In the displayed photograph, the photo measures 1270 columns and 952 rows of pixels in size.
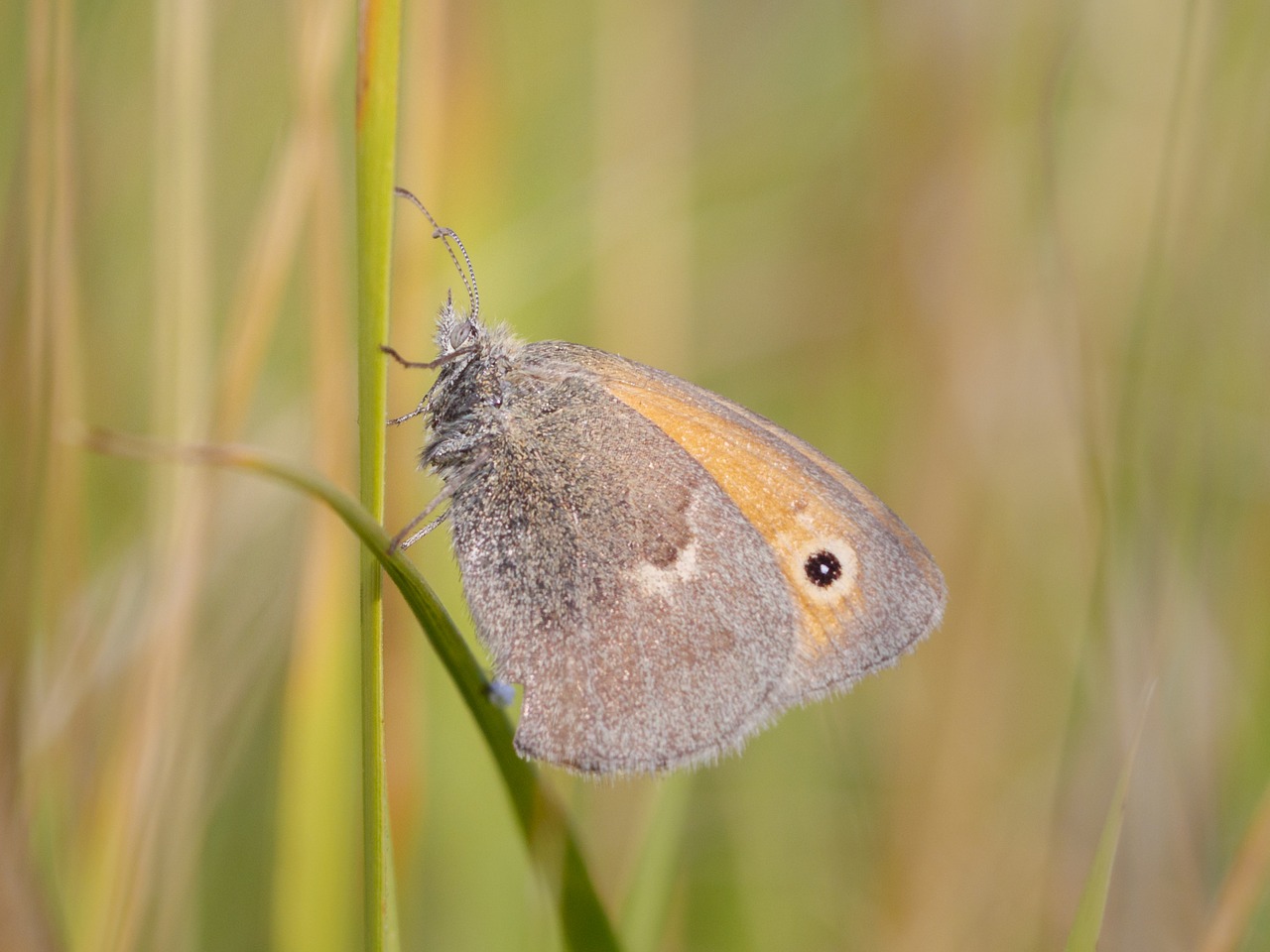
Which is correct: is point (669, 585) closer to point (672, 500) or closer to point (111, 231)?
point (672, 500)

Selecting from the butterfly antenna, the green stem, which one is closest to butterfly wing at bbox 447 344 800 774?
the butterfly antenna

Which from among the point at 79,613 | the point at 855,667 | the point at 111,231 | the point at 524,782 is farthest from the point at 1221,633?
the point at 111,231

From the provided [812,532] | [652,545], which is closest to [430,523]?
[652,545]

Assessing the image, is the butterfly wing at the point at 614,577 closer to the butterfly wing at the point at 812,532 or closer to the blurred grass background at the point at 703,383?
the butterfly wing at the point at 812,532

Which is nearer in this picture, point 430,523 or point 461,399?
point 430,523

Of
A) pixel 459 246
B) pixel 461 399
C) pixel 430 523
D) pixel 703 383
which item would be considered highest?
pixel 459 246

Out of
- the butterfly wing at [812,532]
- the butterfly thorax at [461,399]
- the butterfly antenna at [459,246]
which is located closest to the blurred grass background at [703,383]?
the butterfly antenna at [459,246]

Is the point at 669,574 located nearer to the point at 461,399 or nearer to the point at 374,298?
the point at 461,399
